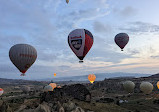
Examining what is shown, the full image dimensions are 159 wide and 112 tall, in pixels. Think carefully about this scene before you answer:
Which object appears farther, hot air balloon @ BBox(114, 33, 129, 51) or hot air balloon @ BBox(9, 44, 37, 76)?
hot air balloon @ BBox(114, 33, 129, 51)

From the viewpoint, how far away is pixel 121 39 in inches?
2392

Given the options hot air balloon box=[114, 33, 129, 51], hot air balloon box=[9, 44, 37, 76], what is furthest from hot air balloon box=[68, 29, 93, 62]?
hot air balloon box=[114, 33, 129, 51]

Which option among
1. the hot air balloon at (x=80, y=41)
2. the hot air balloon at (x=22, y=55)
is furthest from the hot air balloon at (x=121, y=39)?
the hot air balloon at (x=22, y=55)

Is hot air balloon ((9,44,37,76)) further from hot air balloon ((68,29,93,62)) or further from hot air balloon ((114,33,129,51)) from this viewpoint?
hot air balloon ((114,33,129,51))

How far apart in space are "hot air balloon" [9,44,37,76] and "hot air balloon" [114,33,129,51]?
108 feet

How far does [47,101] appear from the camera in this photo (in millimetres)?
35281

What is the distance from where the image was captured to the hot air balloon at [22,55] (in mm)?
41219

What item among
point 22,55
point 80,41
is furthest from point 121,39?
point 22,55

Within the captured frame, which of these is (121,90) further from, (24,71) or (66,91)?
(24,71)

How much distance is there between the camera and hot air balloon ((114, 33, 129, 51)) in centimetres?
6084

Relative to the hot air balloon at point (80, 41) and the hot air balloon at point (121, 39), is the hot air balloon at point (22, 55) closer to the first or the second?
the hot air balloon at point (80, 41)

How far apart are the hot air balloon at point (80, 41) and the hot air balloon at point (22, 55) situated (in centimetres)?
1076

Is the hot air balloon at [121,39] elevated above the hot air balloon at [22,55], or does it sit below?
above

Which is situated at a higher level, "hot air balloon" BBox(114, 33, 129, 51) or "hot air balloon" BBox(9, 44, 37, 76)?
"hot air balloon" BBox(114, 33, 129, 51)
